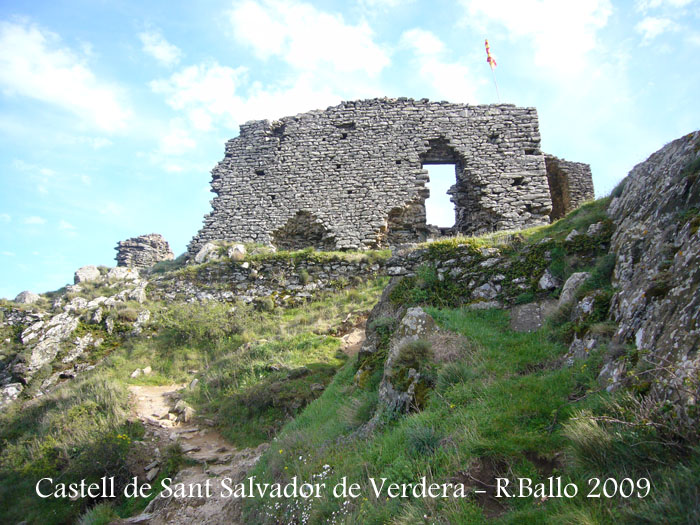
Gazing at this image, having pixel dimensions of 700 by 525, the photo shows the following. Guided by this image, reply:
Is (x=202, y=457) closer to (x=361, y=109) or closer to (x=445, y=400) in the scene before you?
(x=445, y=400)

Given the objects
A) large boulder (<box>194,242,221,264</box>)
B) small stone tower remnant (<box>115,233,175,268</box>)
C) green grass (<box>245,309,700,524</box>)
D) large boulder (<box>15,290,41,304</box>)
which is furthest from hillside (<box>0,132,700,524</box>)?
small stone tower remnant (<box>115,233,175,268</box>)

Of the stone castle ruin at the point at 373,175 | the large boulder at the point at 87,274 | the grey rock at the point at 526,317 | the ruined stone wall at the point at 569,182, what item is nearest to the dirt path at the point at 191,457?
the grey rock at the point at 526,317

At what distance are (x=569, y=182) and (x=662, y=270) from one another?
48.8 ft

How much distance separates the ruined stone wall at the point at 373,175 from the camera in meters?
15.4

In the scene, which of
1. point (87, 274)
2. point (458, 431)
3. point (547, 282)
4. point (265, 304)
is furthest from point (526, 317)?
point (87, 274)

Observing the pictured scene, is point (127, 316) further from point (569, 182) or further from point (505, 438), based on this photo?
point (569, 182)

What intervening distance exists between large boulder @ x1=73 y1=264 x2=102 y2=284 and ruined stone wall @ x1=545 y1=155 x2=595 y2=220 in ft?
60.5

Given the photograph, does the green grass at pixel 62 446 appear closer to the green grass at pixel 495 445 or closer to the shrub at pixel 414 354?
the green grass at pixel 495 445

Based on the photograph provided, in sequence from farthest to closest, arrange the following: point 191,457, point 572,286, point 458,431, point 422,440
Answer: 1. point 191,457
2. point 572,286
3. point 422,440
4. point 458,431

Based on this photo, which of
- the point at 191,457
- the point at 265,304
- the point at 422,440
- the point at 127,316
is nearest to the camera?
the point at 422,440

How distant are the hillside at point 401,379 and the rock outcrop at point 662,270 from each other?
3 cm

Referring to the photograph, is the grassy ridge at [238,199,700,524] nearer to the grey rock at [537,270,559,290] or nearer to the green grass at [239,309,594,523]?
the green grass at [239,309,594,523]

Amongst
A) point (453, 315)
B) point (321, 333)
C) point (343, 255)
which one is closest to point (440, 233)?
point (343, 255)

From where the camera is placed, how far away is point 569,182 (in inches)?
694
